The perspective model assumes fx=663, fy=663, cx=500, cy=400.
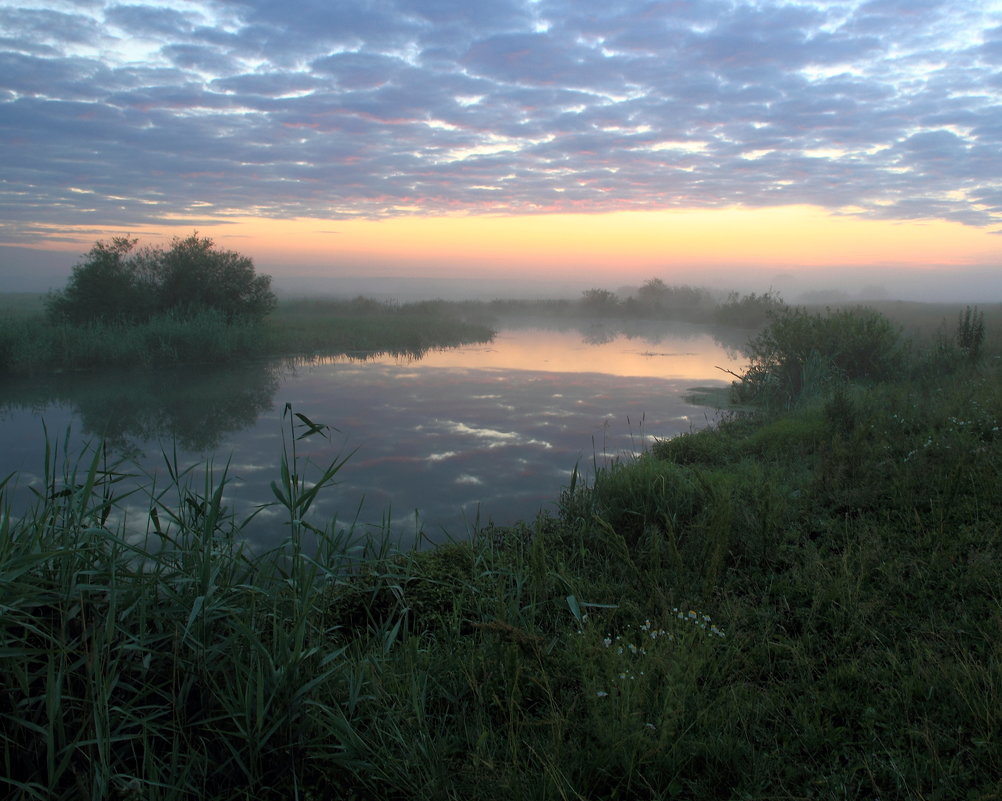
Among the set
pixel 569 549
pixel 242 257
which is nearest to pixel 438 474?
pixel 569 549

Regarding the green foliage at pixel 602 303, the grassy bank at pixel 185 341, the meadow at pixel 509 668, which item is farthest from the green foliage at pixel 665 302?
the meadow at pixel 509 668

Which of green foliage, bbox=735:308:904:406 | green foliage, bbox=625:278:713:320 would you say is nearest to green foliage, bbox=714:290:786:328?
green foliage, bbox=625:278:713:320

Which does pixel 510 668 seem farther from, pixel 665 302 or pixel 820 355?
pixel 665 302

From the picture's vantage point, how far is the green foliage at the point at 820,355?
11416 millimetres

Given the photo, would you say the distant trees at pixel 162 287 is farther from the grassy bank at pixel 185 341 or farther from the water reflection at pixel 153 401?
the water reflection at pixel 153 401

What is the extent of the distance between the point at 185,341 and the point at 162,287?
4573mm

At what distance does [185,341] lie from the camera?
1611 centimetres

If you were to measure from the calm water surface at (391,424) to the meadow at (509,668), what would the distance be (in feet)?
3.51

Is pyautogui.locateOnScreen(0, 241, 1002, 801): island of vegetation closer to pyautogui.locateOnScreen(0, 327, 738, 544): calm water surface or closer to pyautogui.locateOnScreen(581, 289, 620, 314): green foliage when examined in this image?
pyautogui.locateOnScreen(0, 327, 738, 544): calm water surface

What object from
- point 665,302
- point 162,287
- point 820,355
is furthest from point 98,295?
point 665,302

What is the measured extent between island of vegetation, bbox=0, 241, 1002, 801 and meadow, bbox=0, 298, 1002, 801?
1 centimetres

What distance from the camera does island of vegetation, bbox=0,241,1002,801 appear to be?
7.37 feet

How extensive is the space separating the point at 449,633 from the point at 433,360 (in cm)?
1483

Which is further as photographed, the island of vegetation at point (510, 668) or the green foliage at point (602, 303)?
the green foliage at point (602, 303)
